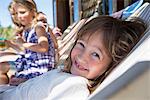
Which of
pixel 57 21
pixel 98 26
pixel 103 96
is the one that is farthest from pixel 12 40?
pixel 103 96

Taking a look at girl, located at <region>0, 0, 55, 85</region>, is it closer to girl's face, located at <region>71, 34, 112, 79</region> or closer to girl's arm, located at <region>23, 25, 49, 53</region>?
girl's arm, located at <region>23, 25, 49, 53</region>

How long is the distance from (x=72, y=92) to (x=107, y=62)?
211 mm

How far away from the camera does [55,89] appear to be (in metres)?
1.18

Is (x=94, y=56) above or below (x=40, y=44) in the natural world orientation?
above

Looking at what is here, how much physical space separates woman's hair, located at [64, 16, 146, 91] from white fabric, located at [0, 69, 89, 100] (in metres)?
0.08

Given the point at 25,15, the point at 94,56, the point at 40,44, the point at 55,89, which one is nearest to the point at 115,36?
the point at 94,56

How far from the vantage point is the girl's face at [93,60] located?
1272 millimetres

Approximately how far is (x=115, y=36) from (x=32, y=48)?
1.35 meters

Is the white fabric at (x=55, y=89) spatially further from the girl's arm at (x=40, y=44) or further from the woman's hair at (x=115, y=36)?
the girl's arm at (x=40, y=44)

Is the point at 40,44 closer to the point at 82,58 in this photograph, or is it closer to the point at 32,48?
the point at 32,48

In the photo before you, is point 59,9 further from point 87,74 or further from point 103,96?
point 103,96

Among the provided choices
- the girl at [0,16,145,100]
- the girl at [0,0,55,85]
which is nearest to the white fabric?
the girl at [0,16,145,100]

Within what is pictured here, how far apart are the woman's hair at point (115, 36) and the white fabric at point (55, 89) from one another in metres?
0.08

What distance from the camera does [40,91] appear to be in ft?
4.07
